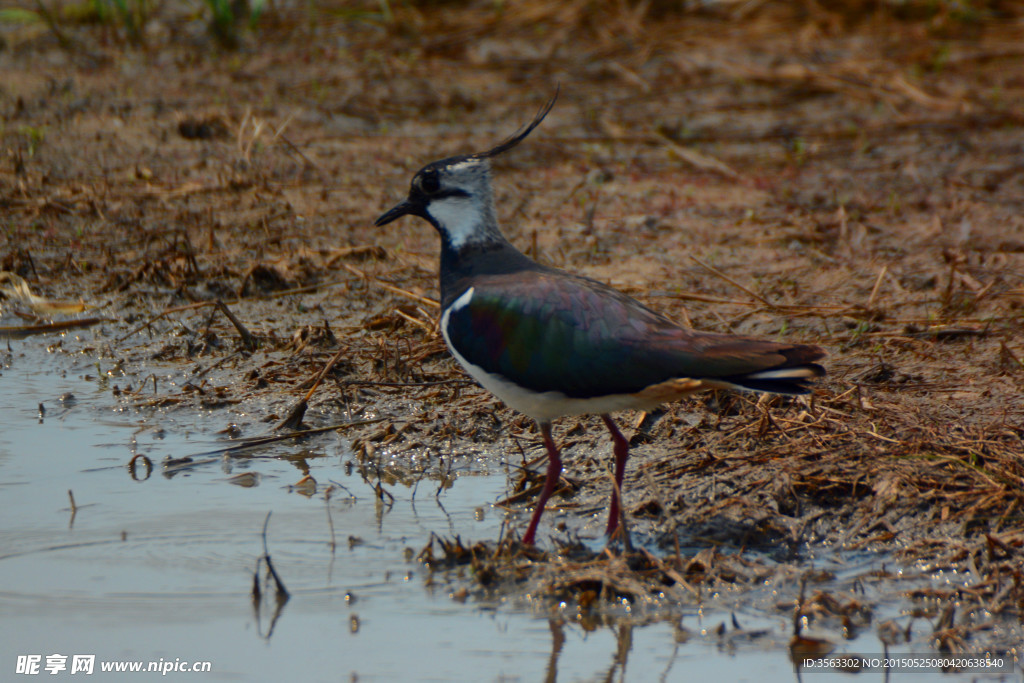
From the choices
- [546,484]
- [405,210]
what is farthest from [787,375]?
[405,210]

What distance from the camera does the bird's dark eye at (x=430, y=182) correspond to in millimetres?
4660

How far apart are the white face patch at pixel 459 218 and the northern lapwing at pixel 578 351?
126 millimetres

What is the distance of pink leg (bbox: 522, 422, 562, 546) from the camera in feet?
13.3

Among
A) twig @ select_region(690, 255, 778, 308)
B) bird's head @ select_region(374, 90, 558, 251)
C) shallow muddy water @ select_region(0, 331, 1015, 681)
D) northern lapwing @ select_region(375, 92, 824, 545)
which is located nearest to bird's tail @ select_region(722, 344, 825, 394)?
northern lapwing @ select_region(375, 92, 824, 545)

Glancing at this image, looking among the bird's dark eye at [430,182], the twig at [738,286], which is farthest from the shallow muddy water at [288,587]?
the twig at [738,286]

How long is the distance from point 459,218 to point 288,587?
5.23ft

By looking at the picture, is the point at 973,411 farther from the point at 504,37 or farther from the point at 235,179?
the point at 504,37

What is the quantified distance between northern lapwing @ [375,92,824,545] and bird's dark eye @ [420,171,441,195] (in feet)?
1.28

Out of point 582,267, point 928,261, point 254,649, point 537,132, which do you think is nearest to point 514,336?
point 254,649

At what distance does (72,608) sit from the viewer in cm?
360

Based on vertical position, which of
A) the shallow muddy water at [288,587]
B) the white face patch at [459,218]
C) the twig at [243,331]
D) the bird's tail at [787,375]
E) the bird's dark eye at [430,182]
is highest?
the bird's dark eye at [430,182]

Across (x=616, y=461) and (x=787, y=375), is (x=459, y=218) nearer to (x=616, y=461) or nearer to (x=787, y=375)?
(x=616, y=461)

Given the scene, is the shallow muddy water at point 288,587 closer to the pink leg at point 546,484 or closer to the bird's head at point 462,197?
the pink leg at point 546,484

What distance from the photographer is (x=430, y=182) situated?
4680 millimetres
